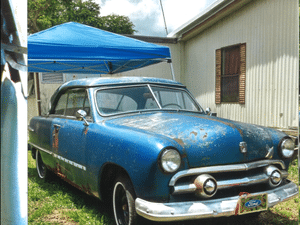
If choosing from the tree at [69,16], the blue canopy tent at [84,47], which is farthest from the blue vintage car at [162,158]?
the tree at [69,16]

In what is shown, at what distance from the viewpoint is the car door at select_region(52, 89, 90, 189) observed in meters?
3.37

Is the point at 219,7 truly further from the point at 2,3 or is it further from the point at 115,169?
the point at 2,3

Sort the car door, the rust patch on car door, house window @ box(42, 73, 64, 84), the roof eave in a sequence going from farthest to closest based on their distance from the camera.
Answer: house window @ box(42, 73, 64, 84) < the roof eave < the rust patch on car door < the car door

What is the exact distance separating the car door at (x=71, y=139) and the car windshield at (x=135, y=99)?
230 millimetres

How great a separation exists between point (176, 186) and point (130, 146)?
490mm

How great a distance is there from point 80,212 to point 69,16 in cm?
1807

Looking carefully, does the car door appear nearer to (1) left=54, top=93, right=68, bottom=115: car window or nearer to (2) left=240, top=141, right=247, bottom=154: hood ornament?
(1) left=54, top=93, right=68, bottom=115: car window

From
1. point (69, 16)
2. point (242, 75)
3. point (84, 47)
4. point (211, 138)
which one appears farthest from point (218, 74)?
point (69, 16)

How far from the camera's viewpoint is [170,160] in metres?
2.36

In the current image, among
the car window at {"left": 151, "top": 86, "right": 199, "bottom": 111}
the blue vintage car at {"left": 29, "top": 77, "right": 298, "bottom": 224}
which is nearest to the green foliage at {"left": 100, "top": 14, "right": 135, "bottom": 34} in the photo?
the car window at {"left": 151, "top": 86, "right": 199, "bottom": 111}

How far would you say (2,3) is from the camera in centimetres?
131

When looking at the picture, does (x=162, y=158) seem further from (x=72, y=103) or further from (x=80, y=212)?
(x=72, y=103)

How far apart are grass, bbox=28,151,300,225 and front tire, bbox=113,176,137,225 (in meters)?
0.13

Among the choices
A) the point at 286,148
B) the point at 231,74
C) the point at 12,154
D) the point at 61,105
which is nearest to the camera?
the point at 12,154
